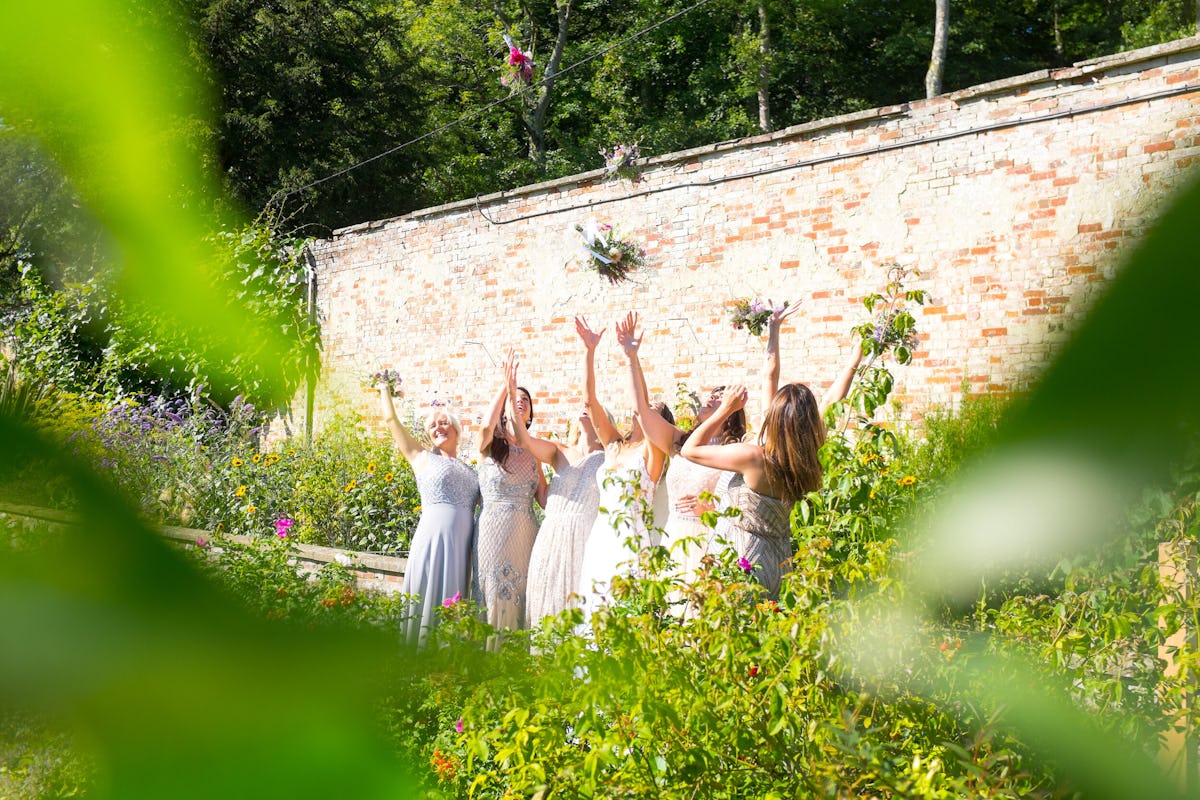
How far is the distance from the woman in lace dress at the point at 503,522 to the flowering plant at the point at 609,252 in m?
3.56

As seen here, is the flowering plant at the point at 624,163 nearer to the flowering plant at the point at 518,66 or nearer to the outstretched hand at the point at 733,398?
the flowering plant at the point at 518,66

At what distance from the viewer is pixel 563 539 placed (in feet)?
20.4

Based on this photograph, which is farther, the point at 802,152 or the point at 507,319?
the point at 507,319

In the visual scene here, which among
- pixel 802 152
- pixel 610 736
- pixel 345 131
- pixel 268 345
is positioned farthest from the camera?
pixel 802 152

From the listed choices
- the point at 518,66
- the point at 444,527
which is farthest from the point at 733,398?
the point at 518,66

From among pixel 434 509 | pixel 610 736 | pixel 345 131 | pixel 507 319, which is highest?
pixel 507 319

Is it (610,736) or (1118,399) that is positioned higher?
(1118,399)

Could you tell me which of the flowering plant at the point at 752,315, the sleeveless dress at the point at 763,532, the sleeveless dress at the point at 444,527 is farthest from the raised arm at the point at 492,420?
the flowering plant at the point at 752,315

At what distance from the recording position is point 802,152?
8.59 meters

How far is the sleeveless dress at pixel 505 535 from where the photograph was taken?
648cm

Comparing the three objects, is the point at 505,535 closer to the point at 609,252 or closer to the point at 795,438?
the point at 795,438

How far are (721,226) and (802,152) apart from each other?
1.00 m

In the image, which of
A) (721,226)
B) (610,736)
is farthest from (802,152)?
(610,736)

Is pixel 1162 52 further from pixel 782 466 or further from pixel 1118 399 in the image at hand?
pixel 1118 399
